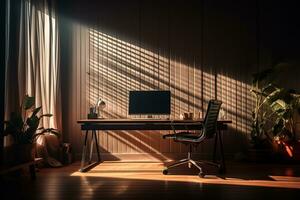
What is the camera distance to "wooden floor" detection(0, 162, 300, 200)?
3414 millimetres

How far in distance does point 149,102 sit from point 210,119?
3.40 feet

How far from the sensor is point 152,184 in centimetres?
395

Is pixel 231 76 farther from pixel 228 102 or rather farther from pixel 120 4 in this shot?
pixel 120 4

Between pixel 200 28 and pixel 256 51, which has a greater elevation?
pixel 200 28

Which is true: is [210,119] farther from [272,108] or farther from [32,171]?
[32,171]

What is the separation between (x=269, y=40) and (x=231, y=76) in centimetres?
89

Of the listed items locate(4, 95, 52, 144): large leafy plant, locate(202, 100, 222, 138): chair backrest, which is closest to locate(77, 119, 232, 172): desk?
locate(202, 100, 222, 138): chair backrest

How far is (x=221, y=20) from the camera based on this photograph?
610cm

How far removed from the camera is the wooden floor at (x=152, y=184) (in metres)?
3.41

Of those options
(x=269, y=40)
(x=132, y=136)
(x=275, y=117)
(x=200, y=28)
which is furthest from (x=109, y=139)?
(x=269, y=40)

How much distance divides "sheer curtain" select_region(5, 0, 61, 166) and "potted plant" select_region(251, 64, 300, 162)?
3.18m

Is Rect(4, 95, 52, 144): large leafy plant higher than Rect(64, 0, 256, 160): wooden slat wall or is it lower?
lower

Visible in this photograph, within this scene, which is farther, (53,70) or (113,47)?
(113,47)

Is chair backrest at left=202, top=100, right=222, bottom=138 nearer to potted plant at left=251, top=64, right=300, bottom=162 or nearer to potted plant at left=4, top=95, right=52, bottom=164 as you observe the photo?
potted plant at left=251, top=64, right=300, bottom=162
